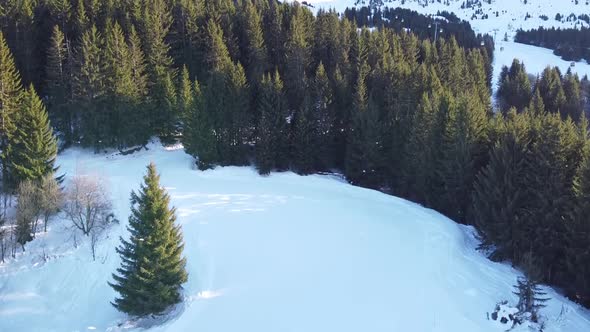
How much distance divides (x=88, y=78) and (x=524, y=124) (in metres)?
38.9

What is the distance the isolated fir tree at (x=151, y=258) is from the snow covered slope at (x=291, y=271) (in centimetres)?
109

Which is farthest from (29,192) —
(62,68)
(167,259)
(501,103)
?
(501,103)

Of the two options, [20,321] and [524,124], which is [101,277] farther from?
[524,124]

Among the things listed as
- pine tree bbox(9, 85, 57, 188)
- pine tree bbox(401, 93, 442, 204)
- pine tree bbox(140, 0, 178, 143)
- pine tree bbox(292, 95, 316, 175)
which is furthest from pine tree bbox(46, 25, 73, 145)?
pine tree bbox(401, 93, 442, 204)

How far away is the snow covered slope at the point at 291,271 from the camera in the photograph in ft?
63.1

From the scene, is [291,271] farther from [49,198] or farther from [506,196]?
[49,198]

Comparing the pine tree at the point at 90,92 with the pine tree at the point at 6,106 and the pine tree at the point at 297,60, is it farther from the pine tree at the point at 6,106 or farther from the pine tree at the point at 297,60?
the pine tree at the point at 297,60

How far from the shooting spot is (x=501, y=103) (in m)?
74.4

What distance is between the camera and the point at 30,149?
33219mm

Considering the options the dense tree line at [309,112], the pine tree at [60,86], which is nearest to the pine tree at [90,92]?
the dense tree line at [309,112]

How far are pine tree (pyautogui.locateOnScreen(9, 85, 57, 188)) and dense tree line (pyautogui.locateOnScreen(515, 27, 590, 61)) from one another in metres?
145

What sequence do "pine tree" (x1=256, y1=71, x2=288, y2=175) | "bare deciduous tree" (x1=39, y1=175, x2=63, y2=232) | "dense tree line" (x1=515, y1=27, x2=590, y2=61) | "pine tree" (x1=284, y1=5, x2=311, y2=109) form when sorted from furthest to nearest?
1. "dense tree line" (x1=515, y1=27, x2=590, y2=61)
2. "pine tree" (x1=284, y1=5, x2=311, y2=109)
3. "pine tree" (x1=256, y1=71, x2=288, y2=175)
4. "bare deciduous tree" (x1=39, y1=175, x2=63, y2=232)

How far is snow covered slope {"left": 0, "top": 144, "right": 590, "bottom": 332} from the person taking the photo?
19.2m

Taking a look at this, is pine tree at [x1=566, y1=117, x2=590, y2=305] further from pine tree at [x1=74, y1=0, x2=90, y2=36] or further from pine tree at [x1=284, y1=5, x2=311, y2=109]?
pine tree at [x1=74, y1=0, x2=90, y2=36]
